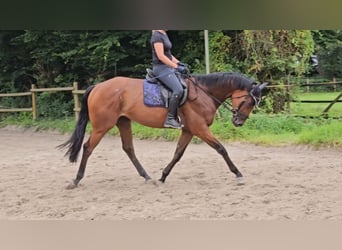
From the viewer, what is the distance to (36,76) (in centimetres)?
441

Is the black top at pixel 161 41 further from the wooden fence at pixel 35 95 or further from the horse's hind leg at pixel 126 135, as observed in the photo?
the wooden fence at pixel 35 95

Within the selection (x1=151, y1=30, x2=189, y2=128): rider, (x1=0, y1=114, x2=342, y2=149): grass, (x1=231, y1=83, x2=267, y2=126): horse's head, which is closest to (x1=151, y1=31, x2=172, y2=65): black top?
(x1=151, y1=30, x2=189, y2=128): rider

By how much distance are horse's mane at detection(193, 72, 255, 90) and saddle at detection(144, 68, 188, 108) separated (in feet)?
0.45

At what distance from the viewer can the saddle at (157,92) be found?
2.67 m

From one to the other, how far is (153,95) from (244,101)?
542mm

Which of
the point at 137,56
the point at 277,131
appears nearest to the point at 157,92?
the point at 137,56

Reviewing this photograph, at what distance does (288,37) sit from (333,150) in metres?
1.10

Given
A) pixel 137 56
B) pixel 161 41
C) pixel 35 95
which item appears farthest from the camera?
pixel 35 95

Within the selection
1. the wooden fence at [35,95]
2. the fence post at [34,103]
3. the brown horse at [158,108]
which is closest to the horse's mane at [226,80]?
the brown horse at [158,108]

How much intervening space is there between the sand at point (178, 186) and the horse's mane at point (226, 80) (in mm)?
614

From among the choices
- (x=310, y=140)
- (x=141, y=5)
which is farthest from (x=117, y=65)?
(x=141, y=5)

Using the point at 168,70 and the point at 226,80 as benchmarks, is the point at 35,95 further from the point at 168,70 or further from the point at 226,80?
the point at 226,80

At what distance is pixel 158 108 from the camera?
271 centimetres

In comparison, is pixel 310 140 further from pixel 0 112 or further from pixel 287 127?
pixel 0 112
